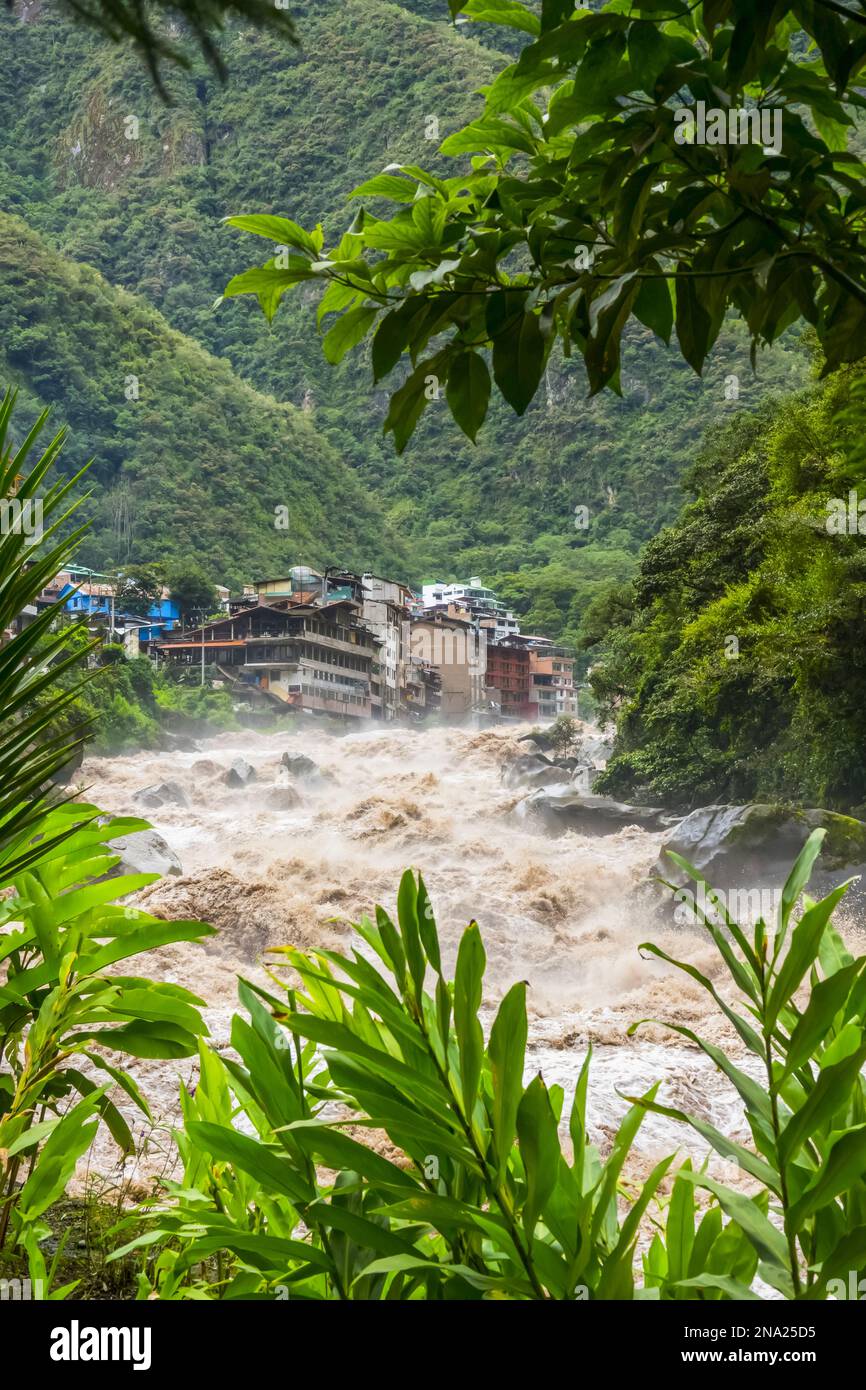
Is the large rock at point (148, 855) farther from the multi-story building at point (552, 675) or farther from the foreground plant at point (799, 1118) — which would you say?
the foreground plant at point (799, 1118)

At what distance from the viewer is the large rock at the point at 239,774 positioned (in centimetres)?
393

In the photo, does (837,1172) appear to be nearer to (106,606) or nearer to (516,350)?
(516,350)

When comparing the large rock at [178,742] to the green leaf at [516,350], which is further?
the large rock at [178,742]

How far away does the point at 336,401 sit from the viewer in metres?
4.26

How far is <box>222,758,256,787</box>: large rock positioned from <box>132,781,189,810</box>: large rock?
175 mm

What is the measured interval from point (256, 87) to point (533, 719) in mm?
2564

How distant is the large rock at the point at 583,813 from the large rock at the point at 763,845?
174mm

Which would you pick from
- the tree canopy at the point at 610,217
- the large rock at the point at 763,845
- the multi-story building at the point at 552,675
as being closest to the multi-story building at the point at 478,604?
the multi-story building at the point at 552,675

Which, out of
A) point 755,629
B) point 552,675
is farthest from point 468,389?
point 552,675
